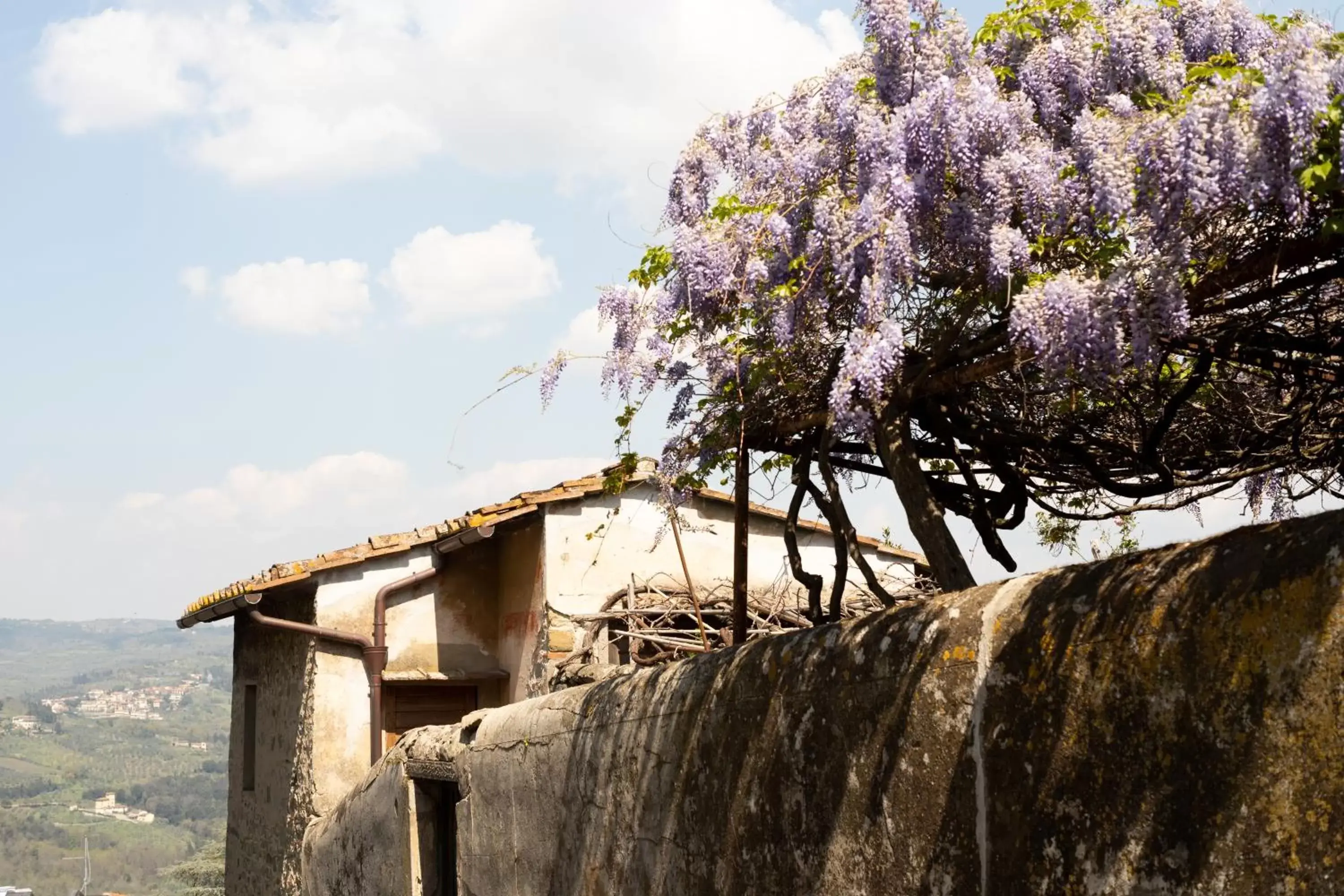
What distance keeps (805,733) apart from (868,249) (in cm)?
144

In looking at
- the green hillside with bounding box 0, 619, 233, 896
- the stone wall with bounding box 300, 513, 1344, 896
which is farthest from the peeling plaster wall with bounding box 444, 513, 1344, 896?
the green hillside with bounding box 0, 619, 233, 896

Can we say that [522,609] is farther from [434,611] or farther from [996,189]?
[996,189]

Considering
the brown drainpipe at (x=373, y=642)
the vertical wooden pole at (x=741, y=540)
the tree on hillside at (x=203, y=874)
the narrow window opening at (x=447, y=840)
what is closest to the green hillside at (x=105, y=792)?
the tree on hillside at (x=203, y=874)

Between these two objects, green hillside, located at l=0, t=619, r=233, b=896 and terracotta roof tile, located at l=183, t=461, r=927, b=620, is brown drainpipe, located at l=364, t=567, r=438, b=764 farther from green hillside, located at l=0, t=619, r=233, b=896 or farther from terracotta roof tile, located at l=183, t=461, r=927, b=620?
green hillside, located at l=0, t=619, r=233, b=896

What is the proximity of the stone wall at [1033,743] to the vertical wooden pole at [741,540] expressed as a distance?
1.99ft

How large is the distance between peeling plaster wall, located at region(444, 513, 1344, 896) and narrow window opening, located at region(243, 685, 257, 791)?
1093cm

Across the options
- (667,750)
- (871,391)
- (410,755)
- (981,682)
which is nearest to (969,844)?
(981,682)

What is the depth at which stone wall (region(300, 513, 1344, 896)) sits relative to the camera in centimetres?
240

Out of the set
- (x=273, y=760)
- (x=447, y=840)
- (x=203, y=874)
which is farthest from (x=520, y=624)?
(x=203, y=874)

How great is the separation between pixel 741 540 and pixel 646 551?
805 cm

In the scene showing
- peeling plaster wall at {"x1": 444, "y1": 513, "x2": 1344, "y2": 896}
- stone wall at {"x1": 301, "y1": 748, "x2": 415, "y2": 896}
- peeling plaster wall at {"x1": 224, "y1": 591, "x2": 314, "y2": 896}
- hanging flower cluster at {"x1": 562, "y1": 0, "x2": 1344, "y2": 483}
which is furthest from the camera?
peeling plaster wall at {"x1": 224, "y1": 591, "x2": 314, "y2": 896}

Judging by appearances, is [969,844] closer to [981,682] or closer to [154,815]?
[981,682]

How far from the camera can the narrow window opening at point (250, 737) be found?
14.8 meters

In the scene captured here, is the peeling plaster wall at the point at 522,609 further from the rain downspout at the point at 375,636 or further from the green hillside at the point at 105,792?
the green hillside at the point at 105,792
